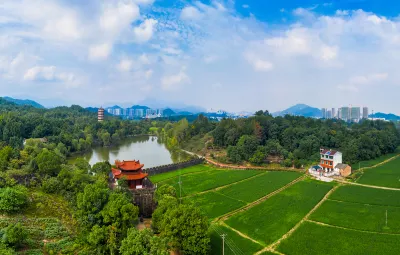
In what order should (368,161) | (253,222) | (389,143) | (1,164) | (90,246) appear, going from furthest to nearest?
1. (389,143)
2. (368,161)
3. (1,164)
4. (253,222)
5. (90,246)

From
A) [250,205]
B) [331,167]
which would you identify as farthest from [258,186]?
[331,167]

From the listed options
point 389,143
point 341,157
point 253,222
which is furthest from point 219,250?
point 389,143

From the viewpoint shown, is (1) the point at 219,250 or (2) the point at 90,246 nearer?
(2) the point at 90,246

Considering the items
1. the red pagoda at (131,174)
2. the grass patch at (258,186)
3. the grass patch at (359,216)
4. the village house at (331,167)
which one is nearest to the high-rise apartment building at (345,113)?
the village house at (331,167)

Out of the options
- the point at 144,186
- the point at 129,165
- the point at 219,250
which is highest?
the point at 129,165

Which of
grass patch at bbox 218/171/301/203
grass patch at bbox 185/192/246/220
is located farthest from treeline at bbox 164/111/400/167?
grass patch at bbox 185/192/246/220

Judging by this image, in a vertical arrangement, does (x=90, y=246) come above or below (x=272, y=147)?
below

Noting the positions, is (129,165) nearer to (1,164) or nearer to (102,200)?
(102,200)
